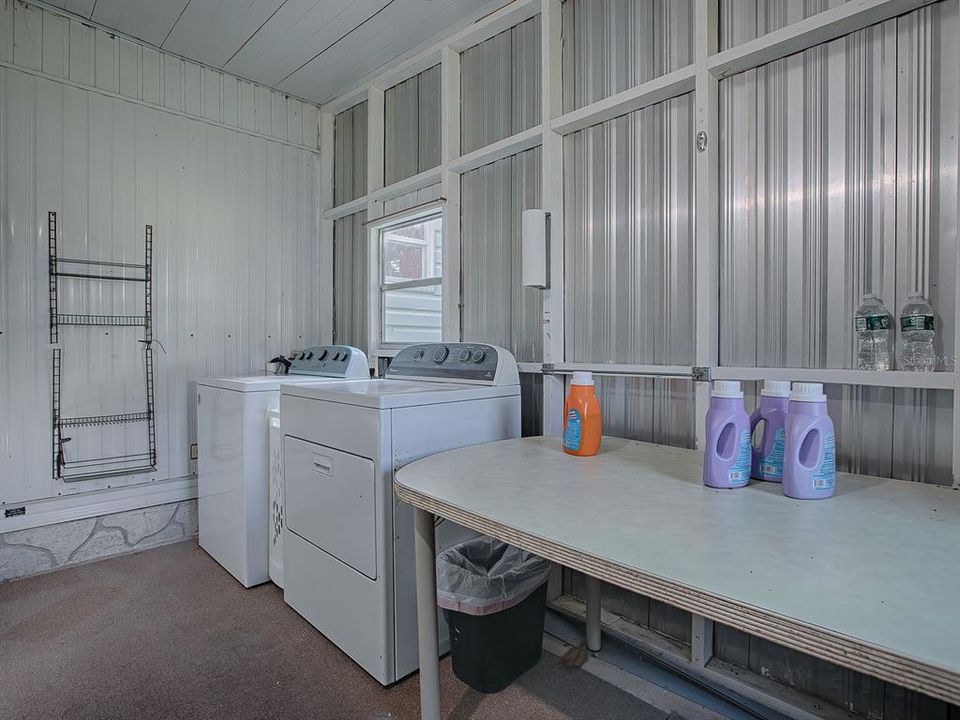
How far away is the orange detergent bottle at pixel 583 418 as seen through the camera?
167 centimetres

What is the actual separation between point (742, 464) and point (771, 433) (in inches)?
5.8

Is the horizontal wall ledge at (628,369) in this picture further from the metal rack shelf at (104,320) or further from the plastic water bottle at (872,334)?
the metal rack shelf at (104,320)

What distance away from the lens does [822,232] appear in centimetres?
165

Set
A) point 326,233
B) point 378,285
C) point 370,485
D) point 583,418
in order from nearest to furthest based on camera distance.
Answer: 1. point 583,418
2. point 370,485
3. point 378,285
4. point 326,233

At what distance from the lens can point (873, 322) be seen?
1516 millimetres

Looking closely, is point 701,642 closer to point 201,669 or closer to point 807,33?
point 201,669

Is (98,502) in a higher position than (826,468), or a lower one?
lower

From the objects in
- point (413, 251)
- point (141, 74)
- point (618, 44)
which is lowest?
point (413, 251)

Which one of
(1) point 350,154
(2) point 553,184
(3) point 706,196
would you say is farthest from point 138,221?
(3) point 706,196

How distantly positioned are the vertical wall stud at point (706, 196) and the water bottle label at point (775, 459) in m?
0.49

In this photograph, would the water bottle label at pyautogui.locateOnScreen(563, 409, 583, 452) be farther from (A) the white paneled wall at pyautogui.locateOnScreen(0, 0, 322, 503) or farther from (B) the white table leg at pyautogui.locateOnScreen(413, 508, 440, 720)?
(A) the white paneled wall at pyautogui.locateOnScreen(0, 0, 322, 503)

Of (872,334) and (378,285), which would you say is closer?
(872,334)

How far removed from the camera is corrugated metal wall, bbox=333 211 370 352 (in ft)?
11.4

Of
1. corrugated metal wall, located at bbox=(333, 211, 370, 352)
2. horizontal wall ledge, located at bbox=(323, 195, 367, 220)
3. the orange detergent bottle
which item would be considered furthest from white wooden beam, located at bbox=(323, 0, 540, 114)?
the orange detergent bottle
